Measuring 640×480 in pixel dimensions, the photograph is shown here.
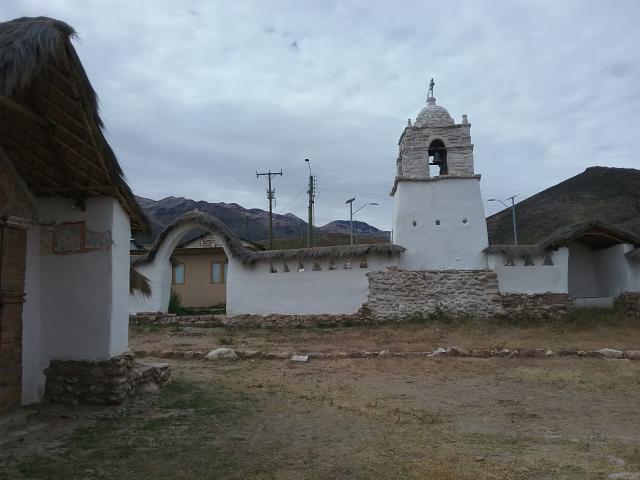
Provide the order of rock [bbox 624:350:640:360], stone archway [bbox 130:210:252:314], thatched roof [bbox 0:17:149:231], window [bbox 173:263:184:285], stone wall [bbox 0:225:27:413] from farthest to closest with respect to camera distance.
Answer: window [bbox 173:263:184:285] → stone archway [bbox 130:210:252:314] → rock [bbox 624:350:640:360] → stone wall [bbox 0:225:27:413] → thatched roof [bbox 0:17:149:231]

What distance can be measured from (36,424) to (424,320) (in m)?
11.9

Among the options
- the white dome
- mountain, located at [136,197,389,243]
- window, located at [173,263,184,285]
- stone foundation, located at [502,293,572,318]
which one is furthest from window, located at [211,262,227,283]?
mountain, located at [136,197,389,243]

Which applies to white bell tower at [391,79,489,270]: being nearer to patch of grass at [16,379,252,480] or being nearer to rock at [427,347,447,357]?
rock at [427,347,447,357]

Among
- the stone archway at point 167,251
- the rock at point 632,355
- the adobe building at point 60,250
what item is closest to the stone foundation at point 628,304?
the rock at point 632,355

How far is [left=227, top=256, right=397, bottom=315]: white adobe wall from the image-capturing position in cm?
1571

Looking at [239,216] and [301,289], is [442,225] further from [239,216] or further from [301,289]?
[239,216]

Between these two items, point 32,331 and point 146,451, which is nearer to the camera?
point 146,451

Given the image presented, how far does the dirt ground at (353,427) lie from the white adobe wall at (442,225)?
24.6 ft

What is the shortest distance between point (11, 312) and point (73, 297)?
2.22ft

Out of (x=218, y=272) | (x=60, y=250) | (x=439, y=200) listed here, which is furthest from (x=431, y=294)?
(x=218, y=272)

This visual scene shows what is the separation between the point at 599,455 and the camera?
4.15 metres

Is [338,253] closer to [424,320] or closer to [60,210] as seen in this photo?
[424,320]

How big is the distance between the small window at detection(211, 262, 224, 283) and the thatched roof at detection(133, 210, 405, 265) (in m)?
7.31

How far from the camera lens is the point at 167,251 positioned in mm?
17422
